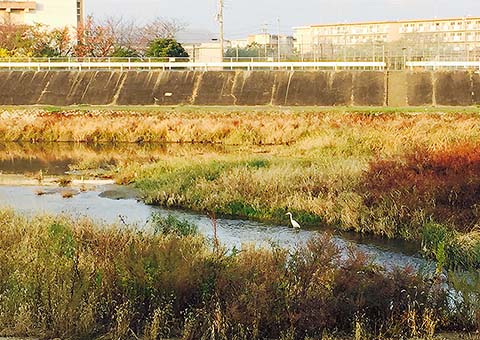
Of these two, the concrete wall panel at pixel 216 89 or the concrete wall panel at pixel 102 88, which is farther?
the concrete wall panel at pixel 102 88

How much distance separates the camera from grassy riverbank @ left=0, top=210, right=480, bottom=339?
736cm

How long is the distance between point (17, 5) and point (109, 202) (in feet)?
321

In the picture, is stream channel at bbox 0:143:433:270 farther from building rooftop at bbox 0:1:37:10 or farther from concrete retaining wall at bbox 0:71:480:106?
building rooftop at bbox 0:1:37:10

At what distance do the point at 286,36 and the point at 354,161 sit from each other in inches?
4435

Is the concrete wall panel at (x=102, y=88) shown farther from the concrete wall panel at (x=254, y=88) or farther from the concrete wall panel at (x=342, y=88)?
the concrete wall panel at (x=342, y=88)

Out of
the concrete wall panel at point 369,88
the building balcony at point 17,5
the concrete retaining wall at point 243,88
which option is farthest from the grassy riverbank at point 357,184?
the building balcony at point 17,5

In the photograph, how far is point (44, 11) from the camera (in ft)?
365

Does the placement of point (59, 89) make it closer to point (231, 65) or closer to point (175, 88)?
point (175, 88)

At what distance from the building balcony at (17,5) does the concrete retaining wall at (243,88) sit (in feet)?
185

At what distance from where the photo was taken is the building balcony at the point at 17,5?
106750 millimetres

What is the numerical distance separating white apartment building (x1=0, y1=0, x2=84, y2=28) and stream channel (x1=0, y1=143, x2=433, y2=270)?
8067 centimetres

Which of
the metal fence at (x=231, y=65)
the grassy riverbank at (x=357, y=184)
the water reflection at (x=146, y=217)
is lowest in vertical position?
the water reflection at (x=146, y=217)

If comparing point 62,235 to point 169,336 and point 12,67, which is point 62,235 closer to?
point 169,336

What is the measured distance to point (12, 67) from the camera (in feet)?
196
